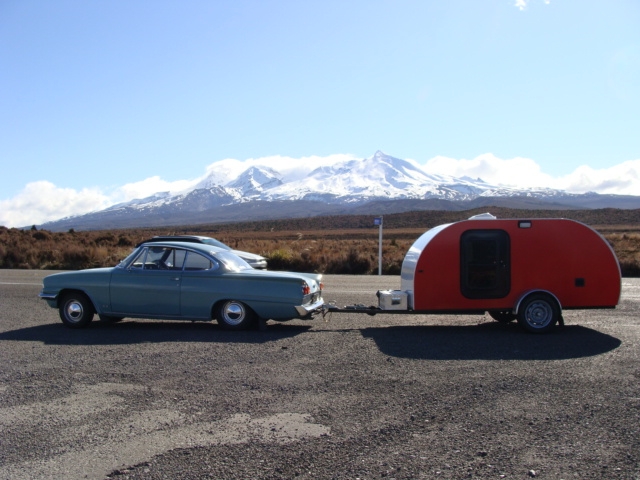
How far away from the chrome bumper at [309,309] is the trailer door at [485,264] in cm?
220

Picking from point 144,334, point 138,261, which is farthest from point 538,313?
point 138,261

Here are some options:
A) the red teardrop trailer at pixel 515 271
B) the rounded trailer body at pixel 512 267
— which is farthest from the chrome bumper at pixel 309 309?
the rounded trailer body at pixel 512 267

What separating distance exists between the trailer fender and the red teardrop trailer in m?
0.01

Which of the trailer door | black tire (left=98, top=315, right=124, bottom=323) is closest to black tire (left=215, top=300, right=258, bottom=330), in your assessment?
black tire (left=98, top=315, right=124, bottom=323)

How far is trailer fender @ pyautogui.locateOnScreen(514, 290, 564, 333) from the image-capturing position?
937 cm

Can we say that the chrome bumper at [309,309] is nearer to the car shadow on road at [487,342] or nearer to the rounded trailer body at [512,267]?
the car shadow on road at [487,342]

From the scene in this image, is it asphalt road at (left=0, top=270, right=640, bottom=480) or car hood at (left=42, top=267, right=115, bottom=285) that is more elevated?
car hood at (left=42, top=267, right=115, bottom=285)

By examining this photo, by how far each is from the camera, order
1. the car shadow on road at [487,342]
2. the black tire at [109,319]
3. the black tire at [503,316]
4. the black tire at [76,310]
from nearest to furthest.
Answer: the car shadow on road at [487,342] < the black tire at [76,310] < the black tire at [109,319] < the black tire at [503,316]

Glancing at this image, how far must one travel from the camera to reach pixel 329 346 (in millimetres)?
8453

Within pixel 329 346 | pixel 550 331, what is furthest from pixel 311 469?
pixel 550 331

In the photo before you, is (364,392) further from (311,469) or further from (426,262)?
(426,262)

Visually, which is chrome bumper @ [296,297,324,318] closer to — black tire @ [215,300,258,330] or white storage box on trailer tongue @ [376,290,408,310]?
black tire @ [215,300,258,330]

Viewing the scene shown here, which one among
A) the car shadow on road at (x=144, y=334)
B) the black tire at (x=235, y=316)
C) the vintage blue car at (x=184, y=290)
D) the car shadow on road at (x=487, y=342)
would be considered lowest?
the car shadow on road at (x=487, y=342)

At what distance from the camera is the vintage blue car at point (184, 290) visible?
944cm
